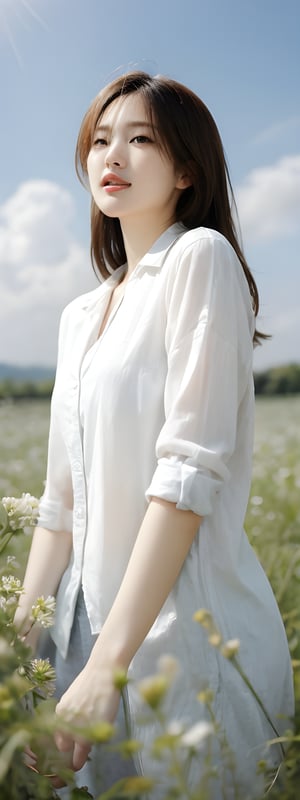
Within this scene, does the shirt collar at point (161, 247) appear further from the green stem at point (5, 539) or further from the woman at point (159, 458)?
the green stem at point (5, 539)

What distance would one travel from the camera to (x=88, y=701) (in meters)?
0.91

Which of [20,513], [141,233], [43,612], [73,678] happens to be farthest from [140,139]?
[73,678]

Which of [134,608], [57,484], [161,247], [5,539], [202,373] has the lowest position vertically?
A: [134,608]

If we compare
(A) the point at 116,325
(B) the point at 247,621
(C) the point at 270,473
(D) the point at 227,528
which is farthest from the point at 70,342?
(C) the point at 270,473

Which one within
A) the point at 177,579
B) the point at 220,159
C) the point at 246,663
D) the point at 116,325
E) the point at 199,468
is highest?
the point at 220,159

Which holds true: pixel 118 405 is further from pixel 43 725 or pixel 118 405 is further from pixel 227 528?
pixel 43 725

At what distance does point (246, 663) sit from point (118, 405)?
43cm

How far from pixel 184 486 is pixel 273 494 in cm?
244

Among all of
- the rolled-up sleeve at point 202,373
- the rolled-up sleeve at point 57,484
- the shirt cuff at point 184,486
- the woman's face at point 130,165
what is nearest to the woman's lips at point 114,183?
the woman's face at point 130,165

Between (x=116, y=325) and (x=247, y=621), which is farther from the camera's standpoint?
(x=116, y=325)

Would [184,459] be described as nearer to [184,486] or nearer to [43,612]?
[184,486]

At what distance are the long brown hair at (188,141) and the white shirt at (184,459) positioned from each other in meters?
0.10

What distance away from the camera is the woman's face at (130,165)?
1.22m

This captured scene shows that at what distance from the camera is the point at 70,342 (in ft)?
4.69
